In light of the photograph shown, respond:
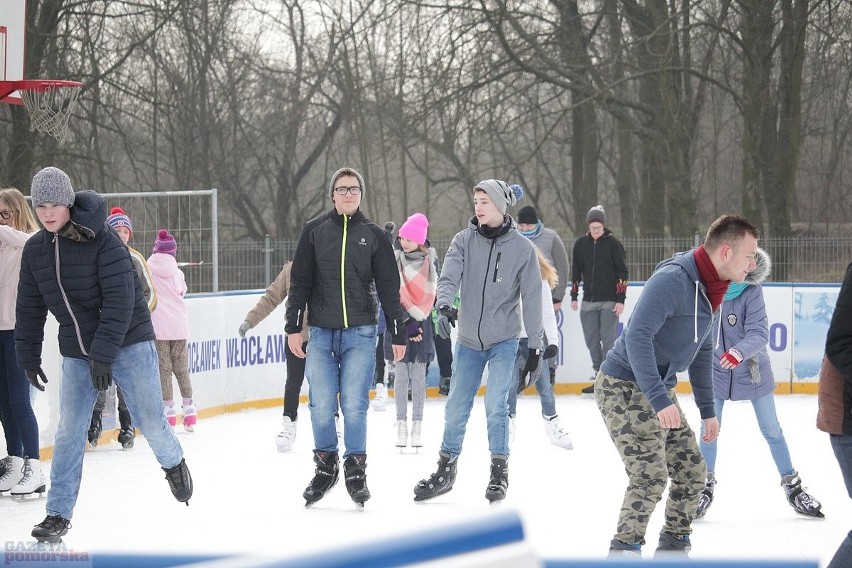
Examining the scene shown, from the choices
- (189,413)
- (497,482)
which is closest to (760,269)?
(497,482)

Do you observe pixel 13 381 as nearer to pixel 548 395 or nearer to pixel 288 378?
pixel 288 378

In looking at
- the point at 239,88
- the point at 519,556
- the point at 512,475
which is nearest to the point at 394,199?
the point at 239,88

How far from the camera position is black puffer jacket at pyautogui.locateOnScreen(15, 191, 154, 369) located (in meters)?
5.19

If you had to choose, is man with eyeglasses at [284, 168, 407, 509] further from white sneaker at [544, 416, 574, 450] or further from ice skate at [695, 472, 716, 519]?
white sneaker at [544, 416, 574, 450]

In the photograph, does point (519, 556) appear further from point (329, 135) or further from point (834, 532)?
point (329, 135)

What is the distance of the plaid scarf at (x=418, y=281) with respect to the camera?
27.5 feet

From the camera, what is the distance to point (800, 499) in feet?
20.5

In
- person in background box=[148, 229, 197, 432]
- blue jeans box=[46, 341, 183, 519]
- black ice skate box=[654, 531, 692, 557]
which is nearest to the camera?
black ice skate box=[654, 531, 692, 557]

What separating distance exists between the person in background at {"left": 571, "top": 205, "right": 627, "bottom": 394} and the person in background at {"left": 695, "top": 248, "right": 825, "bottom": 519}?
548cm

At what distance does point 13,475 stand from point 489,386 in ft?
8.36

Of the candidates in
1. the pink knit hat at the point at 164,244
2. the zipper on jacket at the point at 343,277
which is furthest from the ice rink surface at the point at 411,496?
the pink knit hat at the point at 164,244

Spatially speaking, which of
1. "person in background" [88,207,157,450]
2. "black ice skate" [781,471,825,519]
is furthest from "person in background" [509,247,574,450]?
"person in background" [88,207,157,450]

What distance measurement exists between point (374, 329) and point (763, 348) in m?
1.96

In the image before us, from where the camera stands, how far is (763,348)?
6.37 m
